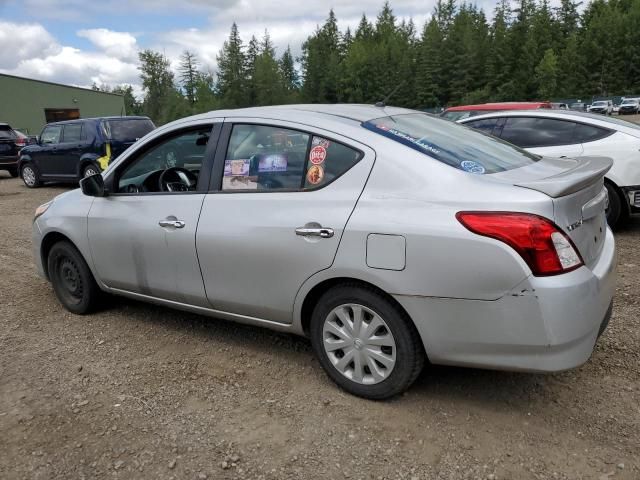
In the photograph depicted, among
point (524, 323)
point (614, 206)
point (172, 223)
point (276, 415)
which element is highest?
point (172, 223)

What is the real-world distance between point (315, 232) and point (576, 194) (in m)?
1.30

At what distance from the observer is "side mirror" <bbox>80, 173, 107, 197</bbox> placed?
400cm

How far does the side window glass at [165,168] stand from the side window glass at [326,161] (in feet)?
3.37

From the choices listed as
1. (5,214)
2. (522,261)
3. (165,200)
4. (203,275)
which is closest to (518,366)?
(522,261)

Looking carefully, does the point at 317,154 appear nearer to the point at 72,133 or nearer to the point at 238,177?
the point at 238,177

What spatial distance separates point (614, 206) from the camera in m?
6.15

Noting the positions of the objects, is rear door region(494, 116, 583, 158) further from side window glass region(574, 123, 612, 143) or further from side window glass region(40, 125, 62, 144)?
side window glass region(40, 125, 62, 144)

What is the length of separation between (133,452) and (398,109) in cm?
267

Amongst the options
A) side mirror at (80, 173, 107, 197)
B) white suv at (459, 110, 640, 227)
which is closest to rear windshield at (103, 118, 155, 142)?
white suv at (459, 110, 640, 227)

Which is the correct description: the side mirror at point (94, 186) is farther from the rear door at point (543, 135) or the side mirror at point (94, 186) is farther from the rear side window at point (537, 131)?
the rear side window at point (537, 131)

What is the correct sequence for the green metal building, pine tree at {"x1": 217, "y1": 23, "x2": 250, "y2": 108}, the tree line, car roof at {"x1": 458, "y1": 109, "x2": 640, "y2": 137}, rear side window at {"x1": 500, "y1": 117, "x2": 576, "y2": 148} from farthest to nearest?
pine tree at {"x1": 217, "y1": 23, "x2": 250, "y2": 108}
the tree line
the green metal building
rear side window at {"x1": 500, "y1": 117, "x2": 576, "y2": 148}
car roof at {"x1": 458, "y1": 109, "x2": 640, "y2": 137}

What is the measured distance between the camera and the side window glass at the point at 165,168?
12.5ft

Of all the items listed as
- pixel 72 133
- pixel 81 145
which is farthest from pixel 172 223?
pixel 72 133

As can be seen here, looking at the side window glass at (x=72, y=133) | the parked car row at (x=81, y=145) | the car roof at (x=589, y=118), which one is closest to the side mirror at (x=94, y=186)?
the car roof at (x=589, y=118)
